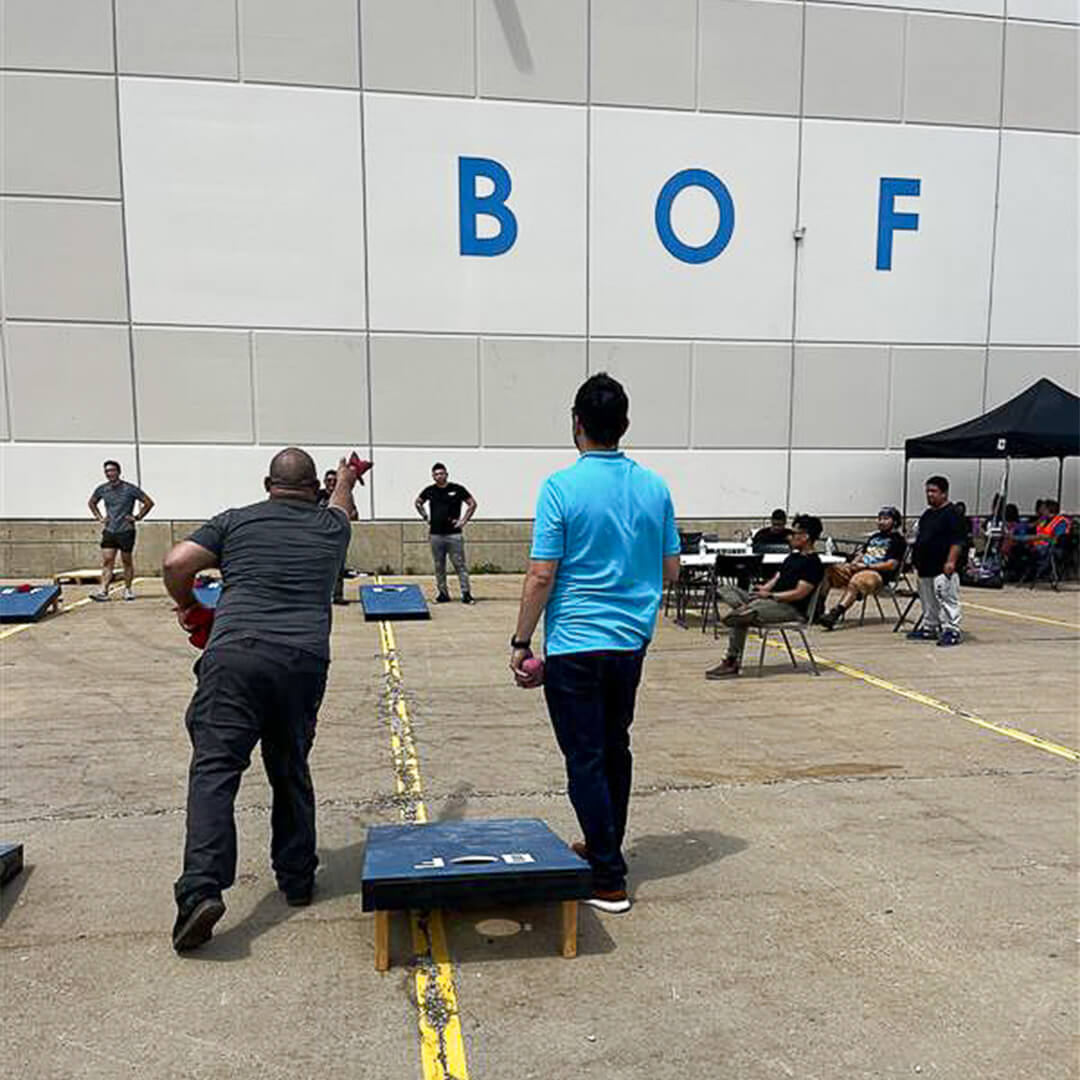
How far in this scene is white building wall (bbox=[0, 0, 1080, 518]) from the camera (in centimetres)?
1383

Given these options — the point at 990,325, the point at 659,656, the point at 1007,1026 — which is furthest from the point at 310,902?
the point at 990,325

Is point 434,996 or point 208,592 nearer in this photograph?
point 434,996

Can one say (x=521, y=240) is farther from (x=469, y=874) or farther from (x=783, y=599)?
(x=469, y=874)

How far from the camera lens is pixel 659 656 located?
338 inches

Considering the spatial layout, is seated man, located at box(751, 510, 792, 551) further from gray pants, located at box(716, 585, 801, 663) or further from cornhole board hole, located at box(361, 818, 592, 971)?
cornhole board hole, located at box(361, 818, 592, 971)

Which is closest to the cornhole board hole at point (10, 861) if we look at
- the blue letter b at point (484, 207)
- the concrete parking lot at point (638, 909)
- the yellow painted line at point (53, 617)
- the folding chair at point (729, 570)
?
the concrete parking lot at point (638, 909)

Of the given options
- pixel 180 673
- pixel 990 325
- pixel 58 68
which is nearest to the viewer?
pixel 180 673

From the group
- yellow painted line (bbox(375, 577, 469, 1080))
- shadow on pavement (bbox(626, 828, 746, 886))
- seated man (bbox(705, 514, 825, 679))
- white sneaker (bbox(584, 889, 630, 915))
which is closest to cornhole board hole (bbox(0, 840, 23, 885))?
yellow painted line (bbox(375, 577, 469, 1080))

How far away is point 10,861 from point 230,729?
4.19ft

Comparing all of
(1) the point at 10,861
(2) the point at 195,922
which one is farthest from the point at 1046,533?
(1) the point at 10,861

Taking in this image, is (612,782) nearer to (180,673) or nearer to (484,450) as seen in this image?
(180,673)

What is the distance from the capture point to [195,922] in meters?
3.14

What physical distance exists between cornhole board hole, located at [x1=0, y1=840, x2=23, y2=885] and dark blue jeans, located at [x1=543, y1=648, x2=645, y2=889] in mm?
2304

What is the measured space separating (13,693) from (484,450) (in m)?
9.00
